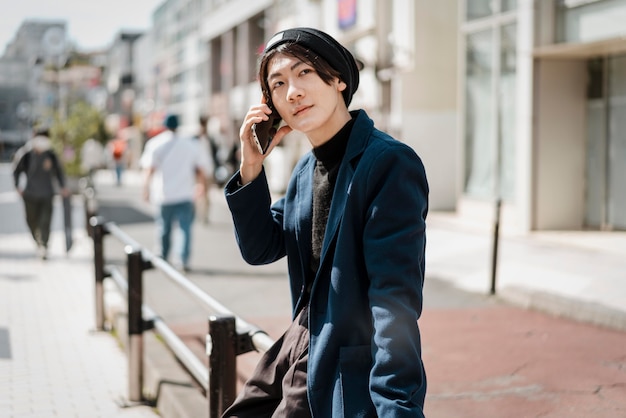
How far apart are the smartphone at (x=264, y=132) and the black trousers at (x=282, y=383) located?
0.44 meters

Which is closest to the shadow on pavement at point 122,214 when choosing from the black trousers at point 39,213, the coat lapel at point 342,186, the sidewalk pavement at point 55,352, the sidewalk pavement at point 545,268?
the black trousers at point 39,213

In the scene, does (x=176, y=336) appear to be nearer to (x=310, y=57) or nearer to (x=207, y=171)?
(x=310, y=57)

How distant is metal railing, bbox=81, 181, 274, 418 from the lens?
308 centimetres

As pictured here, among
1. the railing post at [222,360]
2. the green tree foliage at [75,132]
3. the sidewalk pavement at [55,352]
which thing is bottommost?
the sidewalk pavement at [55,352]

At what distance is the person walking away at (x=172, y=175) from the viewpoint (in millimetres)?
9203

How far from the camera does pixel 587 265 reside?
33.8ft

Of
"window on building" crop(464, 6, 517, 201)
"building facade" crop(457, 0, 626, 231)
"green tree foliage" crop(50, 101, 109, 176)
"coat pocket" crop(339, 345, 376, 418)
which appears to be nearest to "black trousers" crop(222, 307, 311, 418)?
"coat pocket" crop(339, 345, 376, 418)

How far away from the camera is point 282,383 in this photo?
2164mm

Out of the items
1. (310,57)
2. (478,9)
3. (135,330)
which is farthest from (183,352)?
(478,9)

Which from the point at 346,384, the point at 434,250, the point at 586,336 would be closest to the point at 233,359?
the point at 346,384

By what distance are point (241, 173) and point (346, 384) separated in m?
0.66

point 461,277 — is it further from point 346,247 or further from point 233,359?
point 346,247

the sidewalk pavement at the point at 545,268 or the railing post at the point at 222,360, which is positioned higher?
the railing post at the point at 222,360

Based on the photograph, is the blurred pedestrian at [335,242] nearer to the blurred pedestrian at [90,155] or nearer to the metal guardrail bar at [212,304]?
the metal guardrail bar at [212,304]
